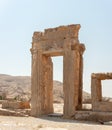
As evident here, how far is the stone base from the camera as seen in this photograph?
14.1m

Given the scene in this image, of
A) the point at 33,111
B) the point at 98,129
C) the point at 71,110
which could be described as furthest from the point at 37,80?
the point at 98,129

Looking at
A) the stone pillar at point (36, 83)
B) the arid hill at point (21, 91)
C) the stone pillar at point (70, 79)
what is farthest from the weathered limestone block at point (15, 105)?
the arid hill at point (21, 91)

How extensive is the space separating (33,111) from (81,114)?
11.4 feet

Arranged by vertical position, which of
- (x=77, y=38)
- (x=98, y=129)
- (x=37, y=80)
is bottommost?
(x=98, y=129)

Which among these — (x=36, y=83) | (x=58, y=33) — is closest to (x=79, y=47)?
(x=58, y=33)

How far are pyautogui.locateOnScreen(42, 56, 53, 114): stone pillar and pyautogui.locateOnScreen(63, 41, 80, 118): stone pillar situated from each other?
6.26 ft

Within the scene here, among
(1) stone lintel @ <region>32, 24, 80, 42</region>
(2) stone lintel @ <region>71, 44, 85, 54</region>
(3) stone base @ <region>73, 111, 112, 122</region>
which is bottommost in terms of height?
(3) stone base @ <region>73, 111, 112, 122</region>

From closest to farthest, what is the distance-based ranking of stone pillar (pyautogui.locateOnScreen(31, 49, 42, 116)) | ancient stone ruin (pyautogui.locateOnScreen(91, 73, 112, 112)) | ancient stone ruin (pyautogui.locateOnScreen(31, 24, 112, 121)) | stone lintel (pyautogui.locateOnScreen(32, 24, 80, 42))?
ancient stone ruin (pyautogui.locateOnScreen(91, 73, 112, 112)) → ancient stone ruin (pyautogui.locateOnScreen(31, 24, 112, 121)) → stone lintel (pyautogui.locateOnScreen(32, 24, 80, 42)) → stone pillar (pyautogui.locateOnScreen(31, 49, 42, 116))

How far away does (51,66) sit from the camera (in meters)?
18.3

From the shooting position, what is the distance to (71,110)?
15594mm

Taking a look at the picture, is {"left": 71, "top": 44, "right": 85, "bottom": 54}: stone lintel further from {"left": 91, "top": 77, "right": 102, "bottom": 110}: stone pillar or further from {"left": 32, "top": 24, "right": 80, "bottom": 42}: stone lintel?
{"left": 91, "top": 77, "right": 102, "bottom": 110}: stone pillar

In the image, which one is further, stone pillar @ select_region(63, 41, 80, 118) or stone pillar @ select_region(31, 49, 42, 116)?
stone pillar @ select_region(31, 49, 42, 116)

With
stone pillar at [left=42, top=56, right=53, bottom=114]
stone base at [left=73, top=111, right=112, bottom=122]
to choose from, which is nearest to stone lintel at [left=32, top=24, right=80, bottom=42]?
stone pillar at [left=42, top=56, right=53, bottom=114]

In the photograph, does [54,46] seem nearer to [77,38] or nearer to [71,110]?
[77,38]
